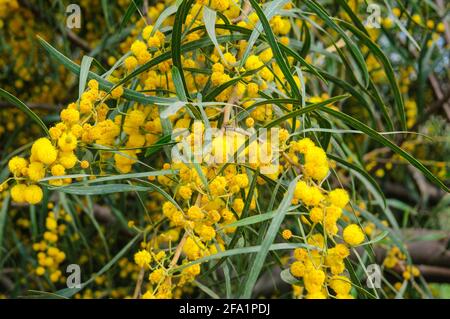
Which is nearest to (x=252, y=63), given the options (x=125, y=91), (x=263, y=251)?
(x=125, y=91)

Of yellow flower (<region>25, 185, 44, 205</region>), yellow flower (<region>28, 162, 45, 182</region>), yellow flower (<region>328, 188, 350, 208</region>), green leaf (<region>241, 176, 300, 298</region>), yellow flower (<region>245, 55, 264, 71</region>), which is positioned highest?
yellow flower (<region>245, 55, 264, 71</region>)

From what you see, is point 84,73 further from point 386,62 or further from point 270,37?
point 386,62

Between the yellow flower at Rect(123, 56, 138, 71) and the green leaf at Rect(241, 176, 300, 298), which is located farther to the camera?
the yellow flower at Rect(123, 56, 138, 71)

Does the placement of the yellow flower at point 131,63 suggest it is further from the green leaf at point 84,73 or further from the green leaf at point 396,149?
the green leaf at point 396,149

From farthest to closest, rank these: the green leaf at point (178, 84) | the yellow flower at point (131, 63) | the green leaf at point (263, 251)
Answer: the yellow flower at point (131, 63)
the green leaf at point (178, 84)
the green leaf at point (263, 251)

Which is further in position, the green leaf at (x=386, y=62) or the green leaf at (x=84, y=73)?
the green leaf at (x=386, y=62)

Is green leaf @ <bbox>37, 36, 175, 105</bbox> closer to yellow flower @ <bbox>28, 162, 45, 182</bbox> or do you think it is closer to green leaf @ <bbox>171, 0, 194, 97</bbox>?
green leaf @ <bbox>171, 0, 194, 97</bbox>

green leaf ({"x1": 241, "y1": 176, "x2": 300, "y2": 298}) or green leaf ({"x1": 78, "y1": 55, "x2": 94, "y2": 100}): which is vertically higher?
green leaf ({"x1": 78, "y1": 55, "x2": 94, "y2": 100})

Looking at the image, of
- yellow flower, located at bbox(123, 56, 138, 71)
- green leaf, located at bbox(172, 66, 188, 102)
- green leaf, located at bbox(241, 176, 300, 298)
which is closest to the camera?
green leaf, located at bbox(241, 176, 300, 298)

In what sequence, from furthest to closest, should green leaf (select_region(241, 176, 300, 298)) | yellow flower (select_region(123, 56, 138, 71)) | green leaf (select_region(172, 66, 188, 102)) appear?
1. yellow flower (select_region(123, 56, 138, 71))
2. green leaf (select_region(172, 66, 188, 102))
3. green leaf (select_region(241, 176, 300, 298))

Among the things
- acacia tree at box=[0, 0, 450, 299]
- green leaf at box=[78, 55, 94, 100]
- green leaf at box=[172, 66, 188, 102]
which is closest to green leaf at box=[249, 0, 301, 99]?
A: acacia tree at box=[0, 0, 450, 299]

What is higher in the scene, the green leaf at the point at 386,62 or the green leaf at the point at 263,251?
the green leaf at the point at 386,62

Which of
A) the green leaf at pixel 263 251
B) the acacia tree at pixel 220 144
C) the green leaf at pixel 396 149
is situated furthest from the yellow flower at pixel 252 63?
the green leaf at pixel 263 251
